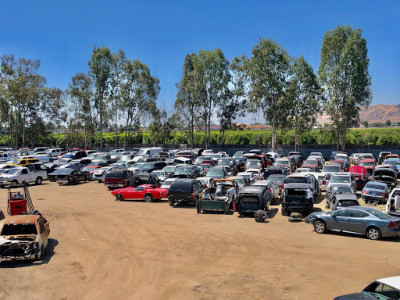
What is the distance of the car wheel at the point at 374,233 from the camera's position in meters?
15.2

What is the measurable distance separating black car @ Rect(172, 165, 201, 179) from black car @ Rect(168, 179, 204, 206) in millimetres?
5941

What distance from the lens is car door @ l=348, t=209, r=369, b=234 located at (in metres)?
15.5

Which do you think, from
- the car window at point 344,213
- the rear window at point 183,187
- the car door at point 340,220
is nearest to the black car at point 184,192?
the rear window at point 183,187

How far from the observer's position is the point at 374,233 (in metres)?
15.3

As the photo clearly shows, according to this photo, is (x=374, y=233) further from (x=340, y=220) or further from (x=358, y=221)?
(x=340, y=220)

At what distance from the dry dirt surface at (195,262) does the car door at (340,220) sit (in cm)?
43

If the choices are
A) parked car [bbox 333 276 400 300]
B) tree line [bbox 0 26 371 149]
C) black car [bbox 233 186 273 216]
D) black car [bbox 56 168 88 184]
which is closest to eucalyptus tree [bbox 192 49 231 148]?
tree line [bbox 0 26 371 149]

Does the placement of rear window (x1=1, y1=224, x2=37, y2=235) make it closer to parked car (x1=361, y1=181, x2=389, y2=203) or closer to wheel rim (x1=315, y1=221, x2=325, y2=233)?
wheel rim (x1=315, y1=221, x2=325, y2=233)

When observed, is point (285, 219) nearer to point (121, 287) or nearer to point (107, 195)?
point (121, 287)

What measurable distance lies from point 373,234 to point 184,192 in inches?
438

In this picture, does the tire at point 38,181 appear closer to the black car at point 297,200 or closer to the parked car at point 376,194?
the black car at point 297,200

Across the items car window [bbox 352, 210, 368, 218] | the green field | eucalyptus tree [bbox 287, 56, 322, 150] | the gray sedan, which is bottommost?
the gray sedan

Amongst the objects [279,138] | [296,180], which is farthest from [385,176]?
[279,138]

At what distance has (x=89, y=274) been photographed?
11.8 m
